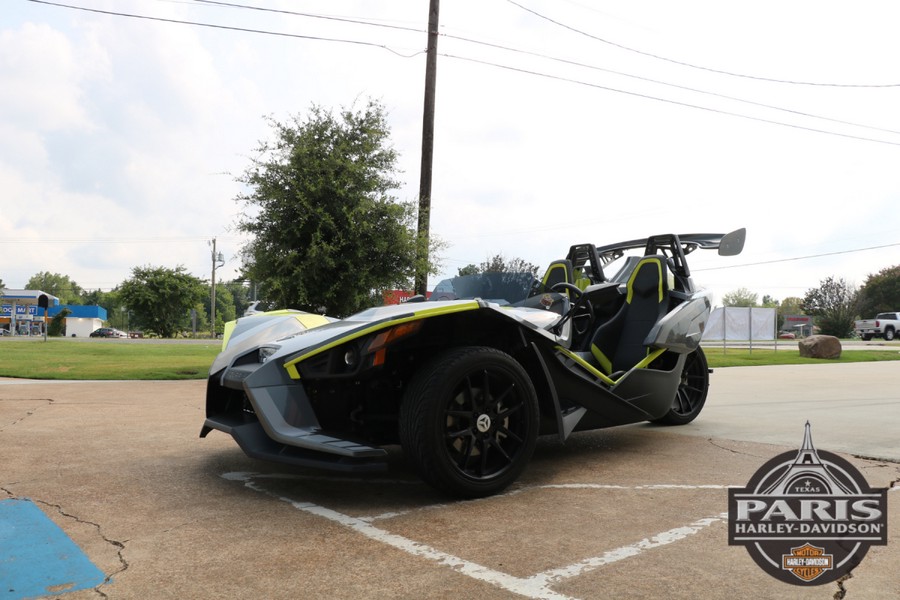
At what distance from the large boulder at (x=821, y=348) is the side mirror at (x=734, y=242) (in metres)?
17.7

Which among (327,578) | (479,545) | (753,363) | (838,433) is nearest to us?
(327,578)

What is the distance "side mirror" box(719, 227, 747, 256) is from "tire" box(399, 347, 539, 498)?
268 centimetres

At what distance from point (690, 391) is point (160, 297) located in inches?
2101

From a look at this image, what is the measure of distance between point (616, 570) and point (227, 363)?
2513 mm

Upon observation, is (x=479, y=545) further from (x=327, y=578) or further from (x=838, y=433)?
(x=838, y=433)

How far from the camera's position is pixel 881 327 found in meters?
44.0

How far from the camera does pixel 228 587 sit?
90.1 inches

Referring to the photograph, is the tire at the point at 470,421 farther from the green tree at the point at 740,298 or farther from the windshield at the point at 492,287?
the green tree at the point at 740,298

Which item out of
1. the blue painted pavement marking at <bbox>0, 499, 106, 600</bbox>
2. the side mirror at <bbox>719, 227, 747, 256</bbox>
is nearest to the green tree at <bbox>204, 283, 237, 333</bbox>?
the side mirror at <bbox>719, 227, 747, 256</bbox>

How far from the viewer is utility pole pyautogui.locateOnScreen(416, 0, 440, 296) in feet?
41.1

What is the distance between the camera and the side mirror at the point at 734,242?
17.5 feet

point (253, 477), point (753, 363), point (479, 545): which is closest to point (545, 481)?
point (479, 545)

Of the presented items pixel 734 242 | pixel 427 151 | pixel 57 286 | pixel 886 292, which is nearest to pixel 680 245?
pixel 734 242

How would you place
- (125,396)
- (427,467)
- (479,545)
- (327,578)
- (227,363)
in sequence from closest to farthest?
(327,578), (479,545), (427,467), (227,363), (125,396)
